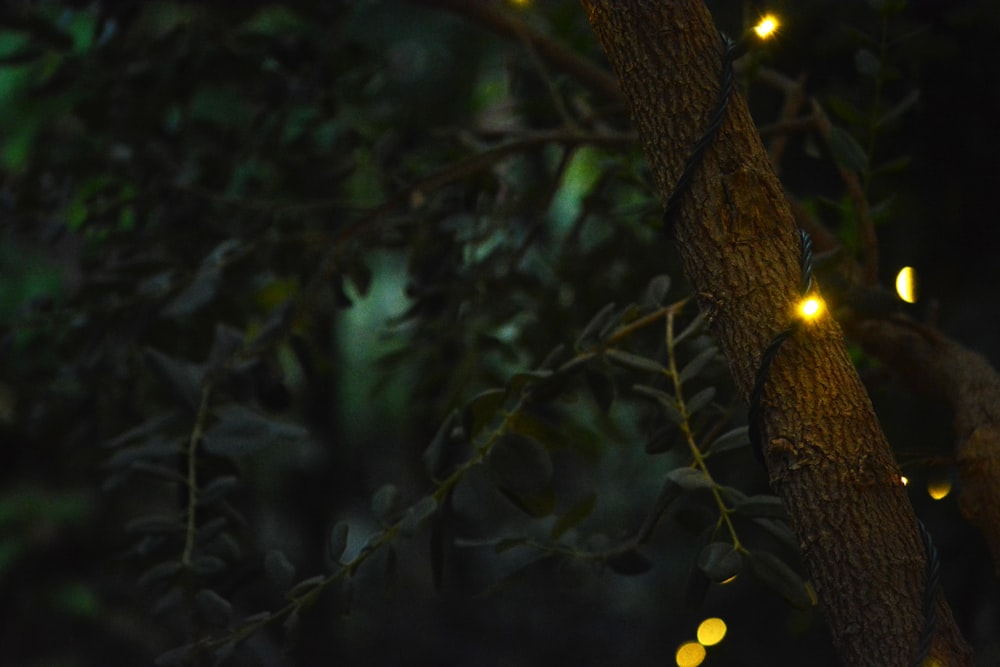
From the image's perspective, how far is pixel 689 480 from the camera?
0.57 meters

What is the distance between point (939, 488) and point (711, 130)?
0.92 feet

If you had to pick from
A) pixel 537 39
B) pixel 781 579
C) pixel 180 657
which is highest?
pixel 537 39

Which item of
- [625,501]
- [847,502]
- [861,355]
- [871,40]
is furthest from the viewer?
[625,501]

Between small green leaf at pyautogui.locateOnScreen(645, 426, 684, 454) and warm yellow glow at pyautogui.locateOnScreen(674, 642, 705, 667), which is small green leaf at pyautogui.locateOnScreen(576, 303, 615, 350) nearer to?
small green leaf at pyautogui.locateOnScreen(645, 426, 684, 454)

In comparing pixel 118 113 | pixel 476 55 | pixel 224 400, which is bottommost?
pixel 224 400

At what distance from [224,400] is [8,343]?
37 cm

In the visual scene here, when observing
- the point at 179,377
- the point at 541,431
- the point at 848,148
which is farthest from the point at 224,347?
the point at 848,148

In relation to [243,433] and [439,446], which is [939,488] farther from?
[243,433]

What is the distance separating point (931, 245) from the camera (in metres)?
1.22

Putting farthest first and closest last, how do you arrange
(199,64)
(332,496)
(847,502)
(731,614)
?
(332,496)
(731,614)
(199,64)
(847,502)

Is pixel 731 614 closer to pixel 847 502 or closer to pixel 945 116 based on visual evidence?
pixel 945 116

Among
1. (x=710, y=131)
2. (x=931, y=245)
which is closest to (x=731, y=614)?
(x=931, y=245)

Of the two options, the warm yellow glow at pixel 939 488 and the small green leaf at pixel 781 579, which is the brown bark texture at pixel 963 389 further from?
the small green leaf at pixel 781 579

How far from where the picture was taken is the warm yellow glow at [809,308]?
52cm
